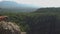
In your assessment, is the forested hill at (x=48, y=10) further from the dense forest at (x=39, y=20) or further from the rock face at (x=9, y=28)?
the rock face at (x=9, y=28)

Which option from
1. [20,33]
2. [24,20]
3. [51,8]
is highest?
[51,8]

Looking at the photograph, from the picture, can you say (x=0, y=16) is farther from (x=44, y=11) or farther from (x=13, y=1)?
(x=44, y=11)

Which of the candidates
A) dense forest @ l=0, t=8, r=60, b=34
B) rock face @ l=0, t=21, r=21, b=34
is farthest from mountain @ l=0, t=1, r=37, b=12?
rock face @ l=0, t=21, r=21, b=34

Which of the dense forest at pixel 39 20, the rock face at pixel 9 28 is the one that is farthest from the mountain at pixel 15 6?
the rock face at pixel 9 28

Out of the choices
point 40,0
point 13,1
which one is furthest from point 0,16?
point 40,0

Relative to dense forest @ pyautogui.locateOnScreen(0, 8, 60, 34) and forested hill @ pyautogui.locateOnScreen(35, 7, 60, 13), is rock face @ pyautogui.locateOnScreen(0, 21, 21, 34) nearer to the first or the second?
dense forest @ pyautogui.locateOnScreen(0, 8, 60, 34)

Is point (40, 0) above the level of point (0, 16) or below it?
above

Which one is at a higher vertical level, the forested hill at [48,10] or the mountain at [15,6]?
the mountain at [15,6]
